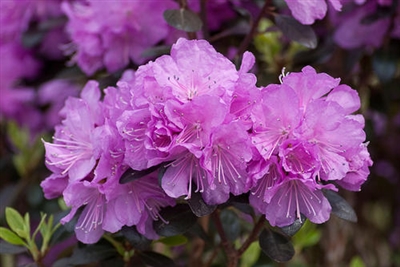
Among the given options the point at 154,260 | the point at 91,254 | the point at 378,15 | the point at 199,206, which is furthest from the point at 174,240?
the point at 378,15

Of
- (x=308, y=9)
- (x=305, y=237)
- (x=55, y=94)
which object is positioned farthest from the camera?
(x=55, y=94)

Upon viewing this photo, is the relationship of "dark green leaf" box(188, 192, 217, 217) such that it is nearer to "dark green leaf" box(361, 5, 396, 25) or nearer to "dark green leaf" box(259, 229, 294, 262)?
"dark green leaf" box(259, 229, 294, 262)

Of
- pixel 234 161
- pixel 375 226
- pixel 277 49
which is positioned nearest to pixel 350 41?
pixel 277 49

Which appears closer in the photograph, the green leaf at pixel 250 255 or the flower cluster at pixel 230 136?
the flower cluster at pixel 230 136

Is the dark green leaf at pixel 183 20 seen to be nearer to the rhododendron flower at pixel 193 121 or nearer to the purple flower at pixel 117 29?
the purple flower at pixel 117 29

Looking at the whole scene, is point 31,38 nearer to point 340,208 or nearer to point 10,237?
point 10,237

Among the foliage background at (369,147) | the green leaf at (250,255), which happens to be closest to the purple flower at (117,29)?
the foliage background at (369,147)
